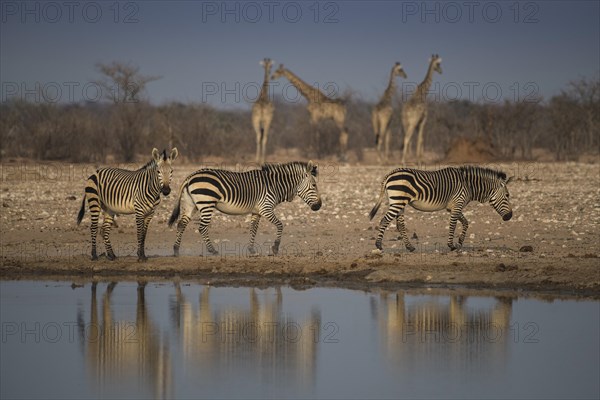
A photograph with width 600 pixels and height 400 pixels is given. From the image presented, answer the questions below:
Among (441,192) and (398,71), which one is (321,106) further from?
(441,192)

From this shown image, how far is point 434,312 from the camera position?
34.9 ft

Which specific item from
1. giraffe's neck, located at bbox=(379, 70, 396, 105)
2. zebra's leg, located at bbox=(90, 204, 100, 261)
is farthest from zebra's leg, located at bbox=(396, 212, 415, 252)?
giraffe's neck, located at bbox=(379, 70, 396, 105)

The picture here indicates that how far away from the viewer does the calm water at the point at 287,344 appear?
315 inches

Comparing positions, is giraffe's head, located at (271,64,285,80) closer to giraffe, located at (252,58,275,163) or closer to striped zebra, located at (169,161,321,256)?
giraffe, located at (252,58,275,163)

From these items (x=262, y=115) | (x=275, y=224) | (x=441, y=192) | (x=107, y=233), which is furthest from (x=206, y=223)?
(x=262, y=115)

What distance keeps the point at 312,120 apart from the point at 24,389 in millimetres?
25274

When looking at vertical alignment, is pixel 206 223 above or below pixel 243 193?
below

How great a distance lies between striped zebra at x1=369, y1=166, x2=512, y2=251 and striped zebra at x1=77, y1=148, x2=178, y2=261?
307 cm

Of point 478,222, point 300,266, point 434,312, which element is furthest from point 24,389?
point 478,222

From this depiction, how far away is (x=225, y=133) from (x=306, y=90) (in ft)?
15.0

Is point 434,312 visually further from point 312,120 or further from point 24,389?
point 312,120

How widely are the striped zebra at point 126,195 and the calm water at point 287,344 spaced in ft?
5.06

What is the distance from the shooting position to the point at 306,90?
107 ft

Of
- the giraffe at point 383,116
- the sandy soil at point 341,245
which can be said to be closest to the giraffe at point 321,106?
the giraffe at point 383,116
